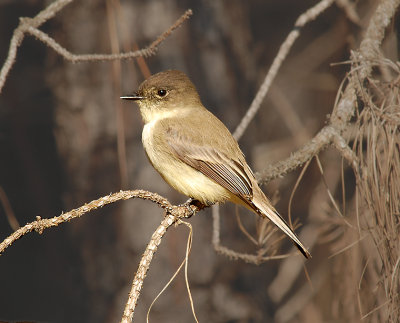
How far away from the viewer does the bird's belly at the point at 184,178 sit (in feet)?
10.1

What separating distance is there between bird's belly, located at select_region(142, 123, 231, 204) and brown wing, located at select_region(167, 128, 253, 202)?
0.03m

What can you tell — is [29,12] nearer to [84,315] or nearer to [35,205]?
[35,205]

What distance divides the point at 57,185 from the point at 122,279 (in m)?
1.85

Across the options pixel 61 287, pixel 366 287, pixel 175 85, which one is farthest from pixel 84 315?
pixel 366 287

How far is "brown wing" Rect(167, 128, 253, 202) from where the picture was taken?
3.09 metres

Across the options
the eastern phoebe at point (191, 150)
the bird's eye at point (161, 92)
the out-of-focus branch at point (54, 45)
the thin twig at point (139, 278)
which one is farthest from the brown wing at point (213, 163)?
the thin twig at point (139, 278)

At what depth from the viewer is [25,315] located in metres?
6.35

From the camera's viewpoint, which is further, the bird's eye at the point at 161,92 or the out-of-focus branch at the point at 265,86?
the bird's eye at the point at 161,92

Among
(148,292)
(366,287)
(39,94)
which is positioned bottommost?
(366,287)

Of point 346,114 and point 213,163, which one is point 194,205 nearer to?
point 213,163

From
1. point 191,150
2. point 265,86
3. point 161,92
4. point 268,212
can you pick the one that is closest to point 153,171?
point 161,92

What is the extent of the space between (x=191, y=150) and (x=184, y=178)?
17 centimetres

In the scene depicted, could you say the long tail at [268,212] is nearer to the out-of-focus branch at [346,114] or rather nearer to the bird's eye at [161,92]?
the out-of-focus branch at [346,114]

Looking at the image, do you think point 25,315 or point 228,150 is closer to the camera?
point 228,150
